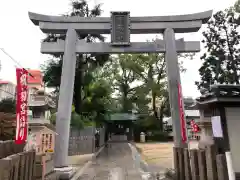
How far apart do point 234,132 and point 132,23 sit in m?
5.82

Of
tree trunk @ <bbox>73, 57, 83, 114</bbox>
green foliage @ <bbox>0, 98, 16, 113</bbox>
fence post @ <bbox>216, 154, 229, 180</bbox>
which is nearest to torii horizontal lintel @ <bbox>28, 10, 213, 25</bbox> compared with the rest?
fence post @ <bbox>216, 154, 229, 180</bbox>

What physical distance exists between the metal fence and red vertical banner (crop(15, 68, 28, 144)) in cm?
971

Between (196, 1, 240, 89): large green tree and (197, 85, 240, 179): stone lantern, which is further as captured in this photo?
(196, 1, 240, 89): large green tree

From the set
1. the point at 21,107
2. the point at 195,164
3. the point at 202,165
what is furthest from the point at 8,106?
the point at 202,165

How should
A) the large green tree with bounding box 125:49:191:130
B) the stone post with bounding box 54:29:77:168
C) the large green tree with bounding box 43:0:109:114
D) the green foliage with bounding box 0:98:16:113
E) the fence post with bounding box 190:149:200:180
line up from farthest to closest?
the large green tree with bounding box 125:49:191:130
the green foliage with bounding box 0:98:16:113
the large green tree with bounding box 43:0:109:114
the stone post with bounding box 54:29:77:168
the fence post with bounding box 190:149:200:180

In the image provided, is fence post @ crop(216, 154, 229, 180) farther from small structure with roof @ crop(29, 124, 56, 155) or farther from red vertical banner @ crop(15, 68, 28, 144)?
small structure with roof @ crop(29, 124, 56, 155)

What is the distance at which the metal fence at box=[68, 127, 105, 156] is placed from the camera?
600 inches

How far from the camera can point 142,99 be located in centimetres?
3300

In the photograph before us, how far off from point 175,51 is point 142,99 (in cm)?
2413

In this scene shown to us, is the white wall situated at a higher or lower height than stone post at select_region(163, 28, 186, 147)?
lower

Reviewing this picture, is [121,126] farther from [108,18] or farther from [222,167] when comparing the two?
[222,167]

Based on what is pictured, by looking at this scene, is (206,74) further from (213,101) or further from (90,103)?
(213,101)

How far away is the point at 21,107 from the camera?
17.9ft

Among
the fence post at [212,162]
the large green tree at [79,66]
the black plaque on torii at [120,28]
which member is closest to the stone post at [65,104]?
the black plaque on torii at [120,28]
